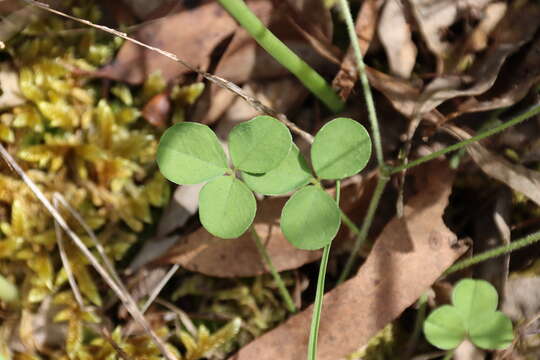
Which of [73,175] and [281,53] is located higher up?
[281,53]

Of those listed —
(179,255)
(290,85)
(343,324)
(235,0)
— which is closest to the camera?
(235,0)

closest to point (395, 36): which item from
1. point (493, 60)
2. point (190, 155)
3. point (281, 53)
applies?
point (493, 60)

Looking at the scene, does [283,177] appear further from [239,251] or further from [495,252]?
[495,252]

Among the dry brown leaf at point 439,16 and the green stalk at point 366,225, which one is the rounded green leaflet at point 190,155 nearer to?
the green stalk at point 366,225

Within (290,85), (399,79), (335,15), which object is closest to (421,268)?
(399,79)

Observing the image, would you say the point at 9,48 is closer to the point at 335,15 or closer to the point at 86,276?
the point at 86,276

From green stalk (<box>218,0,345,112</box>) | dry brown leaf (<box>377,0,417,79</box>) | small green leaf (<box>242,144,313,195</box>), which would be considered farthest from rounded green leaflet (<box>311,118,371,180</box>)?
dry brown leaf (<box>377,0,417,79</box>)

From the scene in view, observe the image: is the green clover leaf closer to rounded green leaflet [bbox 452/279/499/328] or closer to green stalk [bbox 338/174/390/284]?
rounded green leaflet [bbox 452/279/499/328]
